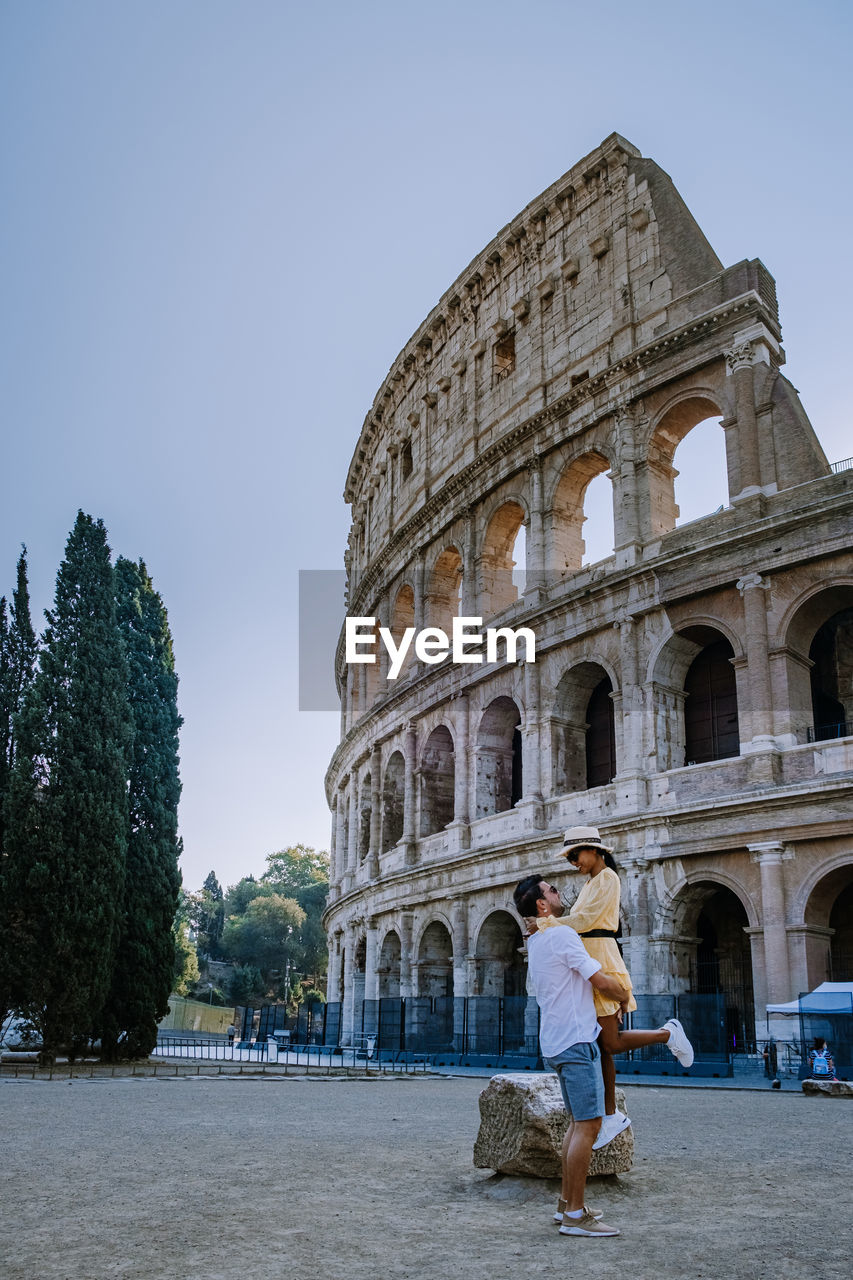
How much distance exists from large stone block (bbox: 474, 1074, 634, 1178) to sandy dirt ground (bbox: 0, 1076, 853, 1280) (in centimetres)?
8

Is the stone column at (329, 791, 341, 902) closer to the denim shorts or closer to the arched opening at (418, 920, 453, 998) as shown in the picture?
the arched opening at (418, 920, 453, 998)

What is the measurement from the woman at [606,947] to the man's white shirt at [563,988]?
0.44ft

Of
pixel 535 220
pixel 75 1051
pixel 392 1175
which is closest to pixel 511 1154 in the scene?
pixel 392 1175

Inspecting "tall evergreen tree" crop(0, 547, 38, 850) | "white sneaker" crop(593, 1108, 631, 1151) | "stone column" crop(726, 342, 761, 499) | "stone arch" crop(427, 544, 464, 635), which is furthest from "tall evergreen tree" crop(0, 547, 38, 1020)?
"white sneaker" crop(593, 1108, 631, 1151)

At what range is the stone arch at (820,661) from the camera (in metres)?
17.7

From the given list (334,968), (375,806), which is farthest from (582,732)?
(334,968)

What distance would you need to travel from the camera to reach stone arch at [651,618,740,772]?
19500mm

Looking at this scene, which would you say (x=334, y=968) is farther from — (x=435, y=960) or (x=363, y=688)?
(x=435, y=960)

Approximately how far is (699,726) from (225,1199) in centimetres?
1632

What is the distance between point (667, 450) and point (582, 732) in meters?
5.68

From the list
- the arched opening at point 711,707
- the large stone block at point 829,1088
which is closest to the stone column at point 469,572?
the arched opening at point 711,707

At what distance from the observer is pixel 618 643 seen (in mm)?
20422

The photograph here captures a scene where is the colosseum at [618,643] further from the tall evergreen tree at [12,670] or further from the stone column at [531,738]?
the tall evergreen tree at [12,670]

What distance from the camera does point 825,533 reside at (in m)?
17.5
